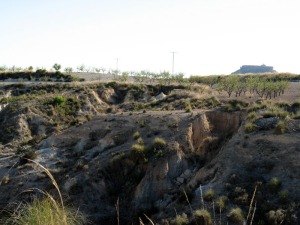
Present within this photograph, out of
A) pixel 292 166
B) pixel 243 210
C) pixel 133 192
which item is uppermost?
pixel 292 166

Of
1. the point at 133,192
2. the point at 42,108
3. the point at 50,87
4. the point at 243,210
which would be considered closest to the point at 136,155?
the point at 133,192

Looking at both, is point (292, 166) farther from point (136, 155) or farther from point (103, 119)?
point (103, 119)

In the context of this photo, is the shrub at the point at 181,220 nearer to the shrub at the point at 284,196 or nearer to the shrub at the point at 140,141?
the shrub at the point at 284,196

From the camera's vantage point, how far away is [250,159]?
25172 mm

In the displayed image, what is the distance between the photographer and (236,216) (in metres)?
19.6

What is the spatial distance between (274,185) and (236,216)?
3375mm

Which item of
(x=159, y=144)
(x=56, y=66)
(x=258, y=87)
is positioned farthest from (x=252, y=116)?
(x=56, y=66)

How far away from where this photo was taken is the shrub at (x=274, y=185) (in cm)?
2158

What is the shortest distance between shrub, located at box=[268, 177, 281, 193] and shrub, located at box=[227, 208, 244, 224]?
2595 mm

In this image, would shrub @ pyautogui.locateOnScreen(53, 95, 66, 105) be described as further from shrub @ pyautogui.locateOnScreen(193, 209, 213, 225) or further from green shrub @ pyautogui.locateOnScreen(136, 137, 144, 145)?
shrub @ pyautogui.locateOnScreen(193, 209, 213, 225)

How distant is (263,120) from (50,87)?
142ft

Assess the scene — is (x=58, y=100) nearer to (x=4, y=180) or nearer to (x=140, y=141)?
(x=4, y=180)

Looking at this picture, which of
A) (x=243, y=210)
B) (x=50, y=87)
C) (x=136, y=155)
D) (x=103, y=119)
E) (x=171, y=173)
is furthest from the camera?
(x=50, y=87)

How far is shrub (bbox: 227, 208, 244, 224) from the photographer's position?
19.5m
